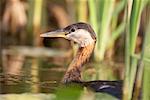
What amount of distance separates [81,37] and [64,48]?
12.3ft

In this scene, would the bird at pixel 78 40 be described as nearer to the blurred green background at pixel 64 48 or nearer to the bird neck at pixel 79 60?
the bird neck at pixel 79 60

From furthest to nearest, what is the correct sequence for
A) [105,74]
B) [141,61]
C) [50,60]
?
1. [50,60]
2. [105,74]
3. [141,61]

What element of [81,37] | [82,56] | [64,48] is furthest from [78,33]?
[64,48]

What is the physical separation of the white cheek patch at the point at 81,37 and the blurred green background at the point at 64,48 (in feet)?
1.70

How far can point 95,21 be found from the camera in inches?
333

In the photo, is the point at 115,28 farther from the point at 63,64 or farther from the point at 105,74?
the point at 105,74

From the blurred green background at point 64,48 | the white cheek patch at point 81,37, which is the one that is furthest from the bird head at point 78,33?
the blurred green background at point 64,48

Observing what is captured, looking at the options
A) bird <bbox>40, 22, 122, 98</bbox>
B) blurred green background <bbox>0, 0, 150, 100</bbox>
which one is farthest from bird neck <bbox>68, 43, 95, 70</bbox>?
blurred green background <bbox>0, 0, 150, 100</bbox>

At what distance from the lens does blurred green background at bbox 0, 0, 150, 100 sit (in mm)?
4625

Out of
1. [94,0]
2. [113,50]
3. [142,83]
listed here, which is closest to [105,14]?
[94,0]

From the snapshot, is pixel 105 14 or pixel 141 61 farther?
pixel 105 14

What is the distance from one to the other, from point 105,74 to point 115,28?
1.80m

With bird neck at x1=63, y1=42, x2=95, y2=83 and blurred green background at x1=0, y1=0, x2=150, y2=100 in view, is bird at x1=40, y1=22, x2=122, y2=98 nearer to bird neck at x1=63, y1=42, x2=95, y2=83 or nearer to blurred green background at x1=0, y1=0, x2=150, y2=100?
bird neck at x1=63, y1=42, x2=95, y2=83

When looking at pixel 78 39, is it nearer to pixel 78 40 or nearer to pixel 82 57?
pixel 78 40
